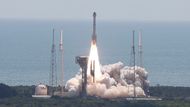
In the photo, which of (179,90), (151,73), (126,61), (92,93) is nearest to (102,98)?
A: (92,93)

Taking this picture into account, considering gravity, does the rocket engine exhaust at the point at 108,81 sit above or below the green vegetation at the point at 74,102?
above

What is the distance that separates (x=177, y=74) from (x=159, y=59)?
107 ft

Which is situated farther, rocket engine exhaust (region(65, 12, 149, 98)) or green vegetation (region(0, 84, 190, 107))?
rocket engine exhaust (region(65, 12, 149, 98))

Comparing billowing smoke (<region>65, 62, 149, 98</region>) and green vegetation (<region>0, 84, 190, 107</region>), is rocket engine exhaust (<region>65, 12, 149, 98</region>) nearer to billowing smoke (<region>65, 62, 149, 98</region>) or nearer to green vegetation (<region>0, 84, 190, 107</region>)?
billowing smoke (<region>65, 62, 149, 98</region>)

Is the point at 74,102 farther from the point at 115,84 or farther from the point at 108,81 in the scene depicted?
the point at 115,84

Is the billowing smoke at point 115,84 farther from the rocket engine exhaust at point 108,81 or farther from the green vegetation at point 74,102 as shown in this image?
the green vegetation at point 74,102

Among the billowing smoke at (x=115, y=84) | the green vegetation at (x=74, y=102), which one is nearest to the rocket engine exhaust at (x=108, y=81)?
the billowing smoke at (x=115, y=84)

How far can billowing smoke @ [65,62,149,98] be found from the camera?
368ft

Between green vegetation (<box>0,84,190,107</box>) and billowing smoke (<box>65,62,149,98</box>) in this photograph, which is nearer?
green vegetation (<box>0,84,190,107</box>)

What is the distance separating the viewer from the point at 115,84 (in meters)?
114

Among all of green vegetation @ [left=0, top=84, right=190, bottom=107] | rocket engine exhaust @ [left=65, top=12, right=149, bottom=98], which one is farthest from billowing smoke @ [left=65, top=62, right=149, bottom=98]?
green vegetation @ [left=0, top=84, right=190, bottom=107]

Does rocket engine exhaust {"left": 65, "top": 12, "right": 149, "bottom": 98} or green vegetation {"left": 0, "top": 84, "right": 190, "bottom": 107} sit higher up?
rocket engine exhaust {"left": 65, "top": 12, "right": 149, "bottom": 98}

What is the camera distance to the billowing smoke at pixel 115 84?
11212cm

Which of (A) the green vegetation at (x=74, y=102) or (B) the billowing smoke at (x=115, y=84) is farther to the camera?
(B) the billowing smoke at (x=115, y=84)
